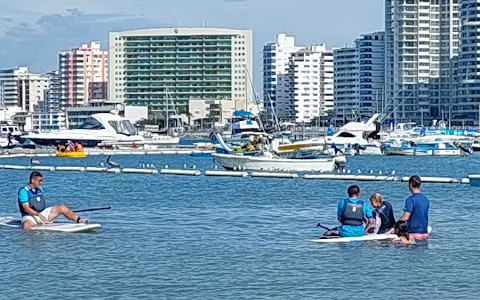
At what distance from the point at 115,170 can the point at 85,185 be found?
375 inches

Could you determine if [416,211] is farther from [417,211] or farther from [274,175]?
[274,175]

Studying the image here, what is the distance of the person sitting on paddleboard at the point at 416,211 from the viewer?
70.0ft

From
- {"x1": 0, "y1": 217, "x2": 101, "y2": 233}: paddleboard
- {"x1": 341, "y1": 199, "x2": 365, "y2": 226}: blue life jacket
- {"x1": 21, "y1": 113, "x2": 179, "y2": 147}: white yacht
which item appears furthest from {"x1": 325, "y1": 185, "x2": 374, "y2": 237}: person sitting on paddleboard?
{"x1": 21, "y1": 113, "x2": 179, "y2": 147}: white yacht

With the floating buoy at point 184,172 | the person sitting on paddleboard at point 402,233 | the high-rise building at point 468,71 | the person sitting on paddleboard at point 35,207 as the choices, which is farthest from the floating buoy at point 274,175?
the high-rise building at point 468,71

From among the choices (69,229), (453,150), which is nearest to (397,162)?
(453,150)

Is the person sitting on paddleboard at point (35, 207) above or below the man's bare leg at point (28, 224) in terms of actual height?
above

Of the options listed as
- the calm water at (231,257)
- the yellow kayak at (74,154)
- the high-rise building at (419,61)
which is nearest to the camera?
the calm water at (231,257)

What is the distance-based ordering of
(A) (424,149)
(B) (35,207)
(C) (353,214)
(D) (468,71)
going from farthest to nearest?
1. (D) (468,71)
2. (A) (424,149)
3. (B) (35,207)
4. (C) (353,214)

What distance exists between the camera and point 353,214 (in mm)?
22078

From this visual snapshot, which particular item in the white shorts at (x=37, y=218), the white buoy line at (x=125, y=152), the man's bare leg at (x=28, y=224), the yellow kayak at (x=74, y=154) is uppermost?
the white shorts at (x=37, y=218)

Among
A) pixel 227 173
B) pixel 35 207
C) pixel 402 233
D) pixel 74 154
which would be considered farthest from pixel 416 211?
pixel 74 154

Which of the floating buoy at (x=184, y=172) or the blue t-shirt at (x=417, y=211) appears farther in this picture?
the floating buoy at (x=184, y=172)

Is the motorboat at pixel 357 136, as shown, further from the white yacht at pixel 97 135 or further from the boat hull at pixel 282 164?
the boat hull at pixel 282 164

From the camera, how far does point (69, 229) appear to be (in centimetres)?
2495
